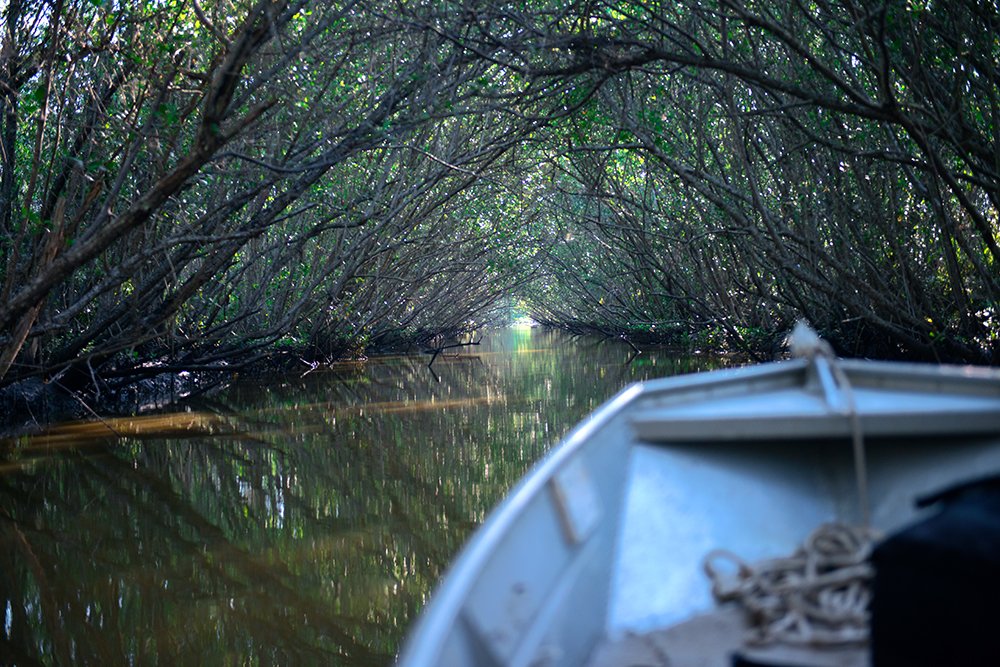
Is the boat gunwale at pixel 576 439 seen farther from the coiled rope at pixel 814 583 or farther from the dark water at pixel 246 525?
the dark water at pixel 246 525

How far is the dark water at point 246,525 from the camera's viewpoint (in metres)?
4.32

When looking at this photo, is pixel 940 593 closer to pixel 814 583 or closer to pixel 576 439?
pixel 814 583

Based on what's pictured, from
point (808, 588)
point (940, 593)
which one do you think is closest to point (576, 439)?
point (808, 588)

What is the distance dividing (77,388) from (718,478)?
11.7 meters

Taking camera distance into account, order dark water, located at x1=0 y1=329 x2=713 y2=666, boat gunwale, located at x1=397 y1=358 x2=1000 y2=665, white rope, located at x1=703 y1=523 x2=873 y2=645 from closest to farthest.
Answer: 1. boat gunwale, located at x1=397 y1=358 x2=1000 y2=665
2. white rope, located at x1=703 y1=523 x2=873 y2=645
3. dark water, located at x1=0 y1=329 x2=713 y2=666

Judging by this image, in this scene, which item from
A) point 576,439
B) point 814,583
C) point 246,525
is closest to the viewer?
point 814,583

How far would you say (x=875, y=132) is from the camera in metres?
9.52

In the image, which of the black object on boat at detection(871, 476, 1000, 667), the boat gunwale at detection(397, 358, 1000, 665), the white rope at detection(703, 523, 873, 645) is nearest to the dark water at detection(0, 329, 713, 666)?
the boat gunwale at detection(397, 358, 1000, 665)

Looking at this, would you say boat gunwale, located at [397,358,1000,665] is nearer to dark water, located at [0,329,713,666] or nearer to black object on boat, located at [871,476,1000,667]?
black object on boat, located at [871,476,1000,667]

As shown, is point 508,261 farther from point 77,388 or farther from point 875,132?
point 875,132

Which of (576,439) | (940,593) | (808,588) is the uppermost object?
(576,439)

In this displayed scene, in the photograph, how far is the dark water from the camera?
432cm

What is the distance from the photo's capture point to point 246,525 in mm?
6199

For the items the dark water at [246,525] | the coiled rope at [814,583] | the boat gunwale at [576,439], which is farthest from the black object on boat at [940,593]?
the dark water at [246,525]
